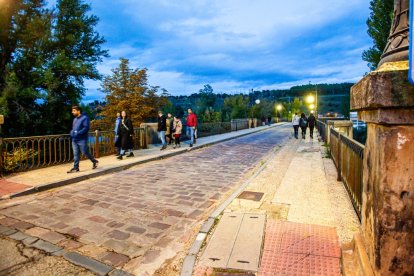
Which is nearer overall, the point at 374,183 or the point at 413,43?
the point at 413,43

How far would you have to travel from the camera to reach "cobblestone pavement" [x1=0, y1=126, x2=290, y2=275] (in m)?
3.46

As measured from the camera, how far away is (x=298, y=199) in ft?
16.9

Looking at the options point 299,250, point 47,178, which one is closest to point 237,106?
point 47,178

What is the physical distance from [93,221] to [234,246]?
2416mm

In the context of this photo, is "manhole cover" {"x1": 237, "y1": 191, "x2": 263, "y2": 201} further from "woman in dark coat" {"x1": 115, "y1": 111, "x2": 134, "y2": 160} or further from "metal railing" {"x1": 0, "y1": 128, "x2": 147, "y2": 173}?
"metal railing" {"x1": 0, "y1": 128, "x2": 147, "y2": 173}

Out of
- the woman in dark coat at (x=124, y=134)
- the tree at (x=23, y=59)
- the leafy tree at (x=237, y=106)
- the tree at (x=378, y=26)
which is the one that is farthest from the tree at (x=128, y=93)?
the leafy tree at (x=237, y=106)

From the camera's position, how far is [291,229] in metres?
3.76

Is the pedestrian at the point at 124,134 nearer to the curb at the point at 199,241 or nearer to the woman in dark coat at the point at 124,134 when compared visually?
the woman in dark coat at the point at 124,134

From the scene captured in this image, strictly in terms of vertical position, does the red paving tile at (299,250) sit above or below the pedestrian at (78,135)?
below

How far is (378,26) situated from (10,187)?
92.4 ft

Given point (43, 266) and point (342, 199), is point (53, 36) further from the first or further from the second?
point (342, 199)

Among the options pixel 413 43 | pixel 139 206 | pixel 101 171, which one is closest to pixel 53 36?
pixel 101 171

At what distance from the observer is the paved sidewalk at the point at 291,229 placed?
2.94 metres

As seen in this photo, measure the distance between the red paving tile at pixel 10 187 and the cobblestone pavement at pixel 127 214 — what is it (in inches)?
21.1
